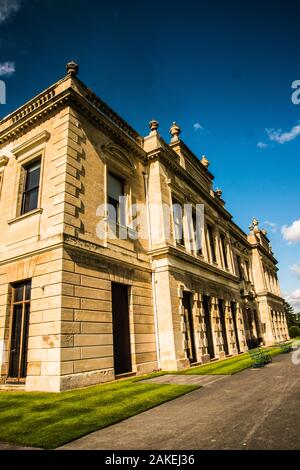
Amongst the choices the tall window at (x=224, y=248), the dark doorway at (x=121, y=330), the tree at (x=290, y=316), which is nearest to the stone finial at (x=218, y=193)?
the tall window at (x=224, y=248)

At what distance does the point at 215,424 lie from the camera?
4945 mm

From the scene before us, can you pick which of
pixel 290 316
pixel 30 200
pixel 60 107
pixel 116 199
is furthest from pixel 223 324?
pixel 290 316

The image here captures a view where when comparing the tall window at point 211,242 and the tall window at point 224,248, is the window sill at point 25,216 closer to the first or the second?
the tall window at point 211,242

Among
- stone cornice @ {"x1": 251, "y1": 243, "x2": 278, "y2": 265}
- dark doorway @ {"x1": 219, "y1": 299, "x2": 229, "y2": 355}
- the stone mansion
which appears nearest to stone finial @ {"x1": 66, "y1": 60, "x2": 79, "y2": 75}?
the stone mansion

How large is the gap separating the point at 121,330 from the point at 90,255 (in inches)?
129

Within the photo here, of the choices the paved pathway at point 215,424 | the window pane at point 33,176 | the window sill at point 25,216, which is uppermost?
the window pane at point 33,176

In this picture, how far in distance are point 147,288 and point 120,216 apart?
11.3ft

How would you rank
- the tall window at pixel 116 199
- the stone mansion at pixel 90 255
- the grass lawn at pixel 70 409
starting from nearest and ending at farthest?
the grass lawn at pixel 70 409 → the stone mansion at pixel 90 255 → the tall window at pixel 116 199

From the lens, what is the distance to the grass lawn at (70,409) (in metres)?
4.84

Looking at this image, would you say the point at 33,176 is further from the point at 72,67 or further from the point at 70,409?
the point at 70,409

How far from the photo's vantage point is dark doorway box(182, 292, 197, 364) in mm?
14766

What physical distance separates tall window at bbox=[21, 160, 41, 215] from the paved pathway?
355 inches

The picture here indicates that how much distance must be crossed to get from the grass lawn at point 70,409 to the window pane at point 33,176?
7589mm

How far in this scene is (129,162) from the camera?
14852mm
